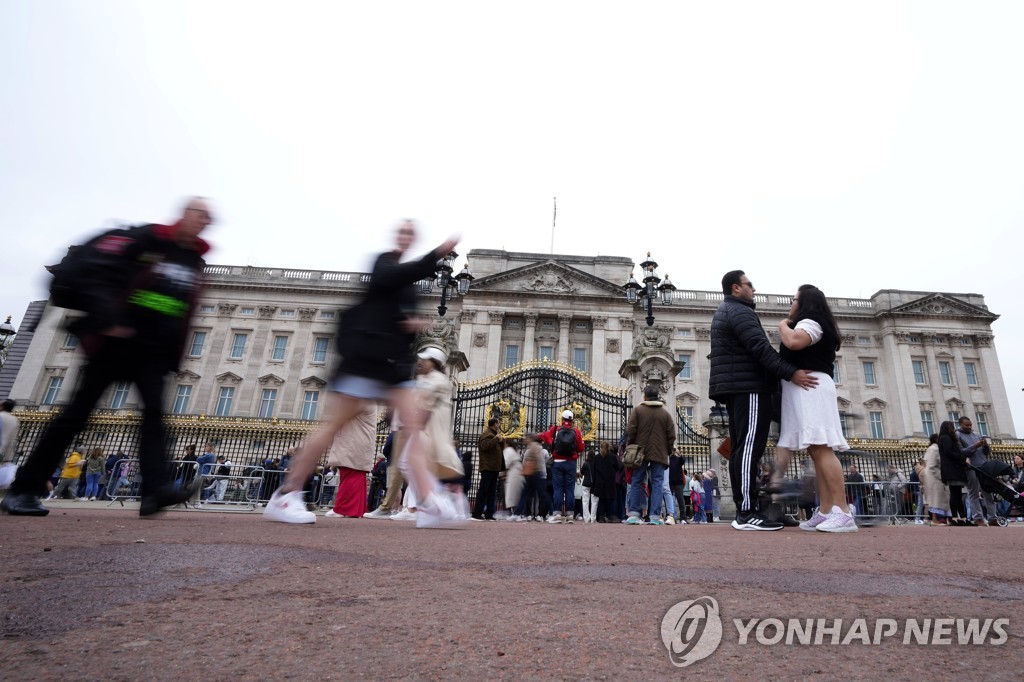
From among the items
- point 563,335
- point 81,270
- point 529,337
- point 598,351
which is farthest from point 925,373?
point 81,270

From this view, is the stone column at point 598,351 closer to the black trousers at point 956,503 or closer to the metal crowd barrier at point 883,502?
the metal crowd barrier at point 883,502

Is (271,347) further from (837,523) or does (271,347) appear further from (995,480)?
(837,523)

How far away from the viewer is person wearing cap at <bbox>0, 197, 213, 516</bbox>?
327 cm

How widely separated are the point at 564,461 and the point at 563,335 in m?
28.8

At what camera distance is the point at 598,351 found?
1510 inches

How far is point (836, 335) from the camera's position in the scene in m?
5.36

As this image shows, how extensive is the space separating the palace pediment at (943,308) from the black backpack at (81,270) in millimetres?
48132

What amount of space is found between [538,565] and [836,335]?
13.4ft

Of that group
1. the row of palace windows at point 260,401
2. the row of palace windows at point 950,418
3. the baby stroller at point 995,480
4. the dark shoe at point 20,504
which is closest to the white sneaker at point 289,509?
the dark shoe at point 20,504

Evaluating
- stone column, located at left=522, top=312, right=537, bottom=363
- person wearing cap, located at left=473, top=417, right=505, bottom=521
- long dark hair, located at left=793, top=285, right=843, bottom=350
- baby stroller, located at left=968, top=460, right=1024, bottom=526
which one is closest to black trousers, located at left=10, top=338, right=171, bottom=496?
long dark hair, located at left=793, top=285, right=843, bottom=350

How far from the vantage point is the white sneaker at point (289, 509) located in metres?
4.46

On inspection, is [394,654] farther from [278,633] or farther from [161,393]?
[161,393]

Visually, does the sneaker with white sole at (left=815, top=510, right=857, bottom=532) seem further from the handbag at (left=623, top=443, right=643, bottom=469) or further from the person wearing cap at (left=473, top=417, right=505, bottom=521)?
the person wearing cap at (left=473, top=417, right=505, bottom=521)

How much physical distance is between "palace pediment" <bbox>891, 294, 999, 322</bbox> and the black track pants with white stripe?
144 feet
